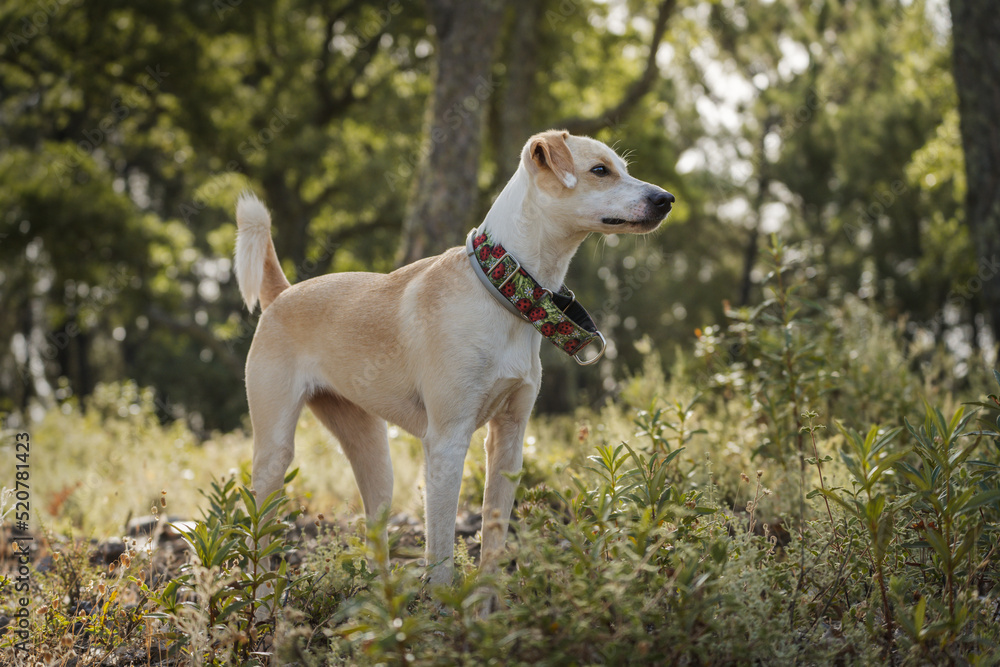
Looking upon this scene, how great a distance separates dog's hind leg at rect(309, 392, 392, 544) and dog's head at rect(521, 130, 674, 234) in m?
1.52

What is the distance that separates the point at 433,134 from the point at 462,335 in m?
5.57

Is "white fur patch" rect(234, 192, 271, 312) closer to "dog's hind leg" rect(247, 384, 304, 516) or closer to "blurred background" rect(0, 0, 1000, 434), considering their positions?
"dog's hind leg" rect(247, 384, 304, 516)

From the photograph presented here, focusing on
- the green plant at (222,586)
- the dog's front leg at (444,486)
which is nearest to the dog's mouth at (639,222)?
the dog's front leg at (444,486)

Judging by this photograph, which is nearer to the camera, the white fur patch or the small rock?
the white fur patch

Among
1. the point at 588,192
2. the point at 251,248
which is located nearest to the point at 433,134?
the point at 251,248

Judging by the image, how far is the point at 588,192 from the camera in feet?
9.31

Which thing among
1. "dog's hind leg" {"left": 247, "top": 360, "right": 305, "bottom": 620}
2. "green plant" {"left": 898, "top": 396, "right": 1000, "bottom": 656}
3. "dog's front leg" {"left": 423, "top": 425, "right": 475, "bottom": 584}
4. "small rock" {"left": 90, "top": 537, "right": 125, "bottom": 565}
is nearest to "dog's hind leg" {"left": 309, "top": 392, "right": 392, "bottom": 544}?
"dog's hind leg" {"left": 247, "top": 360, "right": 305, "bottom": 620}

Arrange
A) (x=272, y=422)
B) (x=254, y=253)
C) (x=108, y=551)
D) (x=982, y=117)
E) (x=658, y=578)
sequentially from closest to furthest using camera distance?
(x=658, y=578) < (x=272, y=422) < (x=254, y=253) < (x=108, y=551) < (x=982, y=117)

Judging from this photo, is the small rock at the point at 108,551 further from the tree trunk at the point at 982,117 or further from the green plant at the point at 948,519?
the tree trunk at the point at 982,117

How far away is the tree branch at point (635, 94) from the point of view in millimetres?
11805

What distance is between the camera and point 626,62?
15648mm

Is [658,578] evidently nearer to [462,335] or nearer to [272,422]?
[462,335]

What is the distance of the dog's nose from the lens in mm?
2781

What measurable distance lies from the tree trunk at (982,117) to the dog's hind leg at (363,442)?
5.64m
